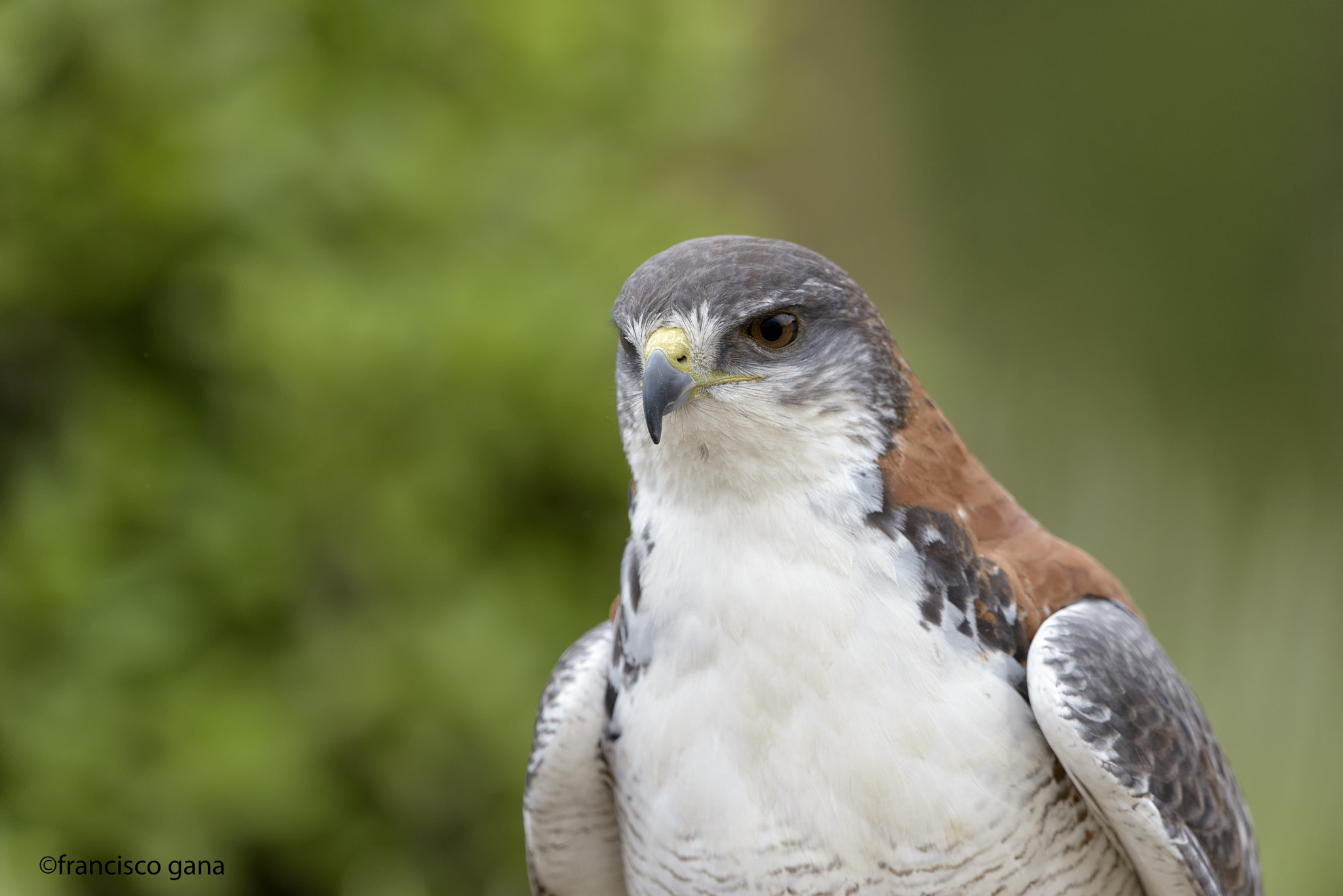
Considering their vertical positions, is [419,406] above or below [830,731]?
above

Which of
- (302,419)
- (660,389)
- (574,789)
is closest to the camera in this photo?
(660,389)

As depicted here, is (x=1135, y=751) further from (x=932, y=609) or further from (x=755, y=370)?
(x=755, y=370)

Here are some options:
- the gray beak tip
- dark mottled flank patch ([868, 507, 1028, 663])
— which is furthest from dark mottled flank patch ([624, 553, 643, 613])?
dark mottled flank patch ([868, 507, 1028, 663])

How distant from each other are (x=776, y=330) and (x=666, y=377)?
8.1 inches

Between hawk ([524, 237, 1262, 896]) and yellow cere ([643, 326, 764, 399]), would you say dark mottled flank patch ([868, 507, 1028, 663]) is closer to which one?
hawk ([524, 237, 1262, 896])

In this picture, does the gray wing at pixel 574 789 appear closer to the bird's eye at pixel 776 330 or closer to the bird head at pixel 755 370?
the bird head at pixel 755 370

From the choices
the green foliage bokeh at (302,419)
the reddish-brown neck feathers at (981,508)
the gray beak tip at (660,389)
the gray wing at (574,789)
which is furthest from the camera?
the green foliage bokeh at (302,419)

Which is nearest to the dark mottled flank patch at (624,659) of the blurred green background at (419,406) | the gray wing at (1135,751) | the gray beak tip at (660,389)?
the gray beak tip at (660,389)

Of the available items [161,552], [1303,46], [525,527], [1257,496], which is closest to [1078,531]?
[1257,496]

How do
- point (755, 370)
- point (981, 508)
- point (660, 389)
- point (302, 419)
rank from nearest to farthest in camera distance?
1. point (660, 389)
2. point (755, 370)
3. point (981, 508)
4. point (302, 419)

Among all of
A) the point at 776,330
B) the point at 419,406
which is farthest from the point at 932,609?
the point at 419,406

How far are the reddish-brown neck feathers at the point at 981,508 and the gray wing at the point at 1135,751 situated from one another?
0.05 m

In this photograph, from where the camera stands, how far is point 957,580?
5.76 ft

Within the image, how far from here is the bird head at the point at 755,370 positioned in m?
1.76
